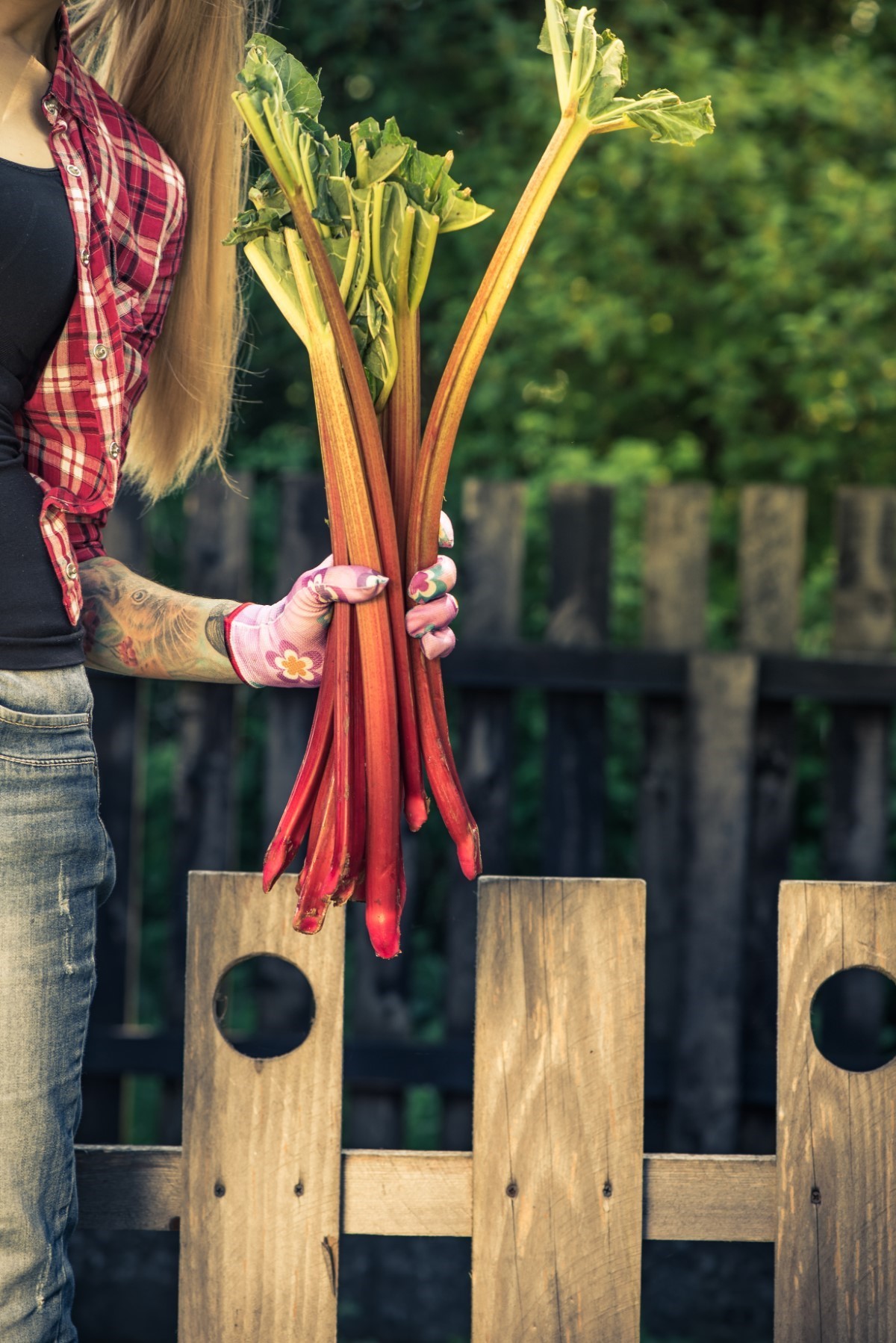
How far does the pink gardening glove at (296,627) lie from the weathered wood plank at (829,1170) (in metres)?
0.56

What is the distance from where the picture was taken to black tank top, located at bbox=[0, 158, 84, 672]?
46.5 inches

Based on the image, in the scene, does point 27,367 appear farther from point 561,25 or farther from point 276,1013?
point 276,1013

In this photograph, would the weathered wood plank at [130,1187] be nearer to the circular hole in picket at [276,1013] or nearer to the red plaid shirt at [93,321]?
the red plaid shirt at [93,321]

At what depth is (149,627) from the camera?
139 centimetres

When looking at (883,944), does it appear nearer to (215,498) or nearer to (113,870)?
(113,870)

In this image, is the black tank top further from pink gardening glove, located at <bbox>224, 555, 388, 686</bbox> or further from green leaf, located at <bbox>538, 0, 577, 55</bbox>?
green leaf, located at <bbox>538, 0, 577, 55</bbox>

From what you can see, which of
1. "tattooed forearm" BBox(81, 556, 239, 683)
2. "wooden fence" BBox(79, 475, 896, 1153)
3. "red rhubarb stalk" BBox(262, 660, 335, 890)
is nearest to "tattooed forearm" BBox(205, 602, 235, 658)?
"tattooed forearm" BBox(81, 556, 239, 683)

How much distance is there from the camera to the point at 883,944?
1419mm

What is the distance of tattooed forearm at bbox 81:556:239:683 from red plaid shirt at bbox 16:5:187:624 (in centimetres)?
5

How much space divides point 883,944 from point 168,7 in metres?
1.28

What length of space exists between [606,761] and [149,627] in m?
1.76

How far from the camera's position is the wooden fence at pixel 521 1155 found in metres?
1.38

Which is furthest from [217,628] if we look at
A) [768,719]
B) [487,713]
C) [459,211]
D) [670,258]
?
[670,258]

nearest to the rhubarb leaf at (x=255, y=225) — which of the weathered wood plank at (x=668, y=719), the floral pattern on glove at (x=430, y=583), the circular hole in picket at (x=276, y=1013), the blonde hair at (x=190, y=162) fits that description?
the blonde hair at (x=190, y=162)
